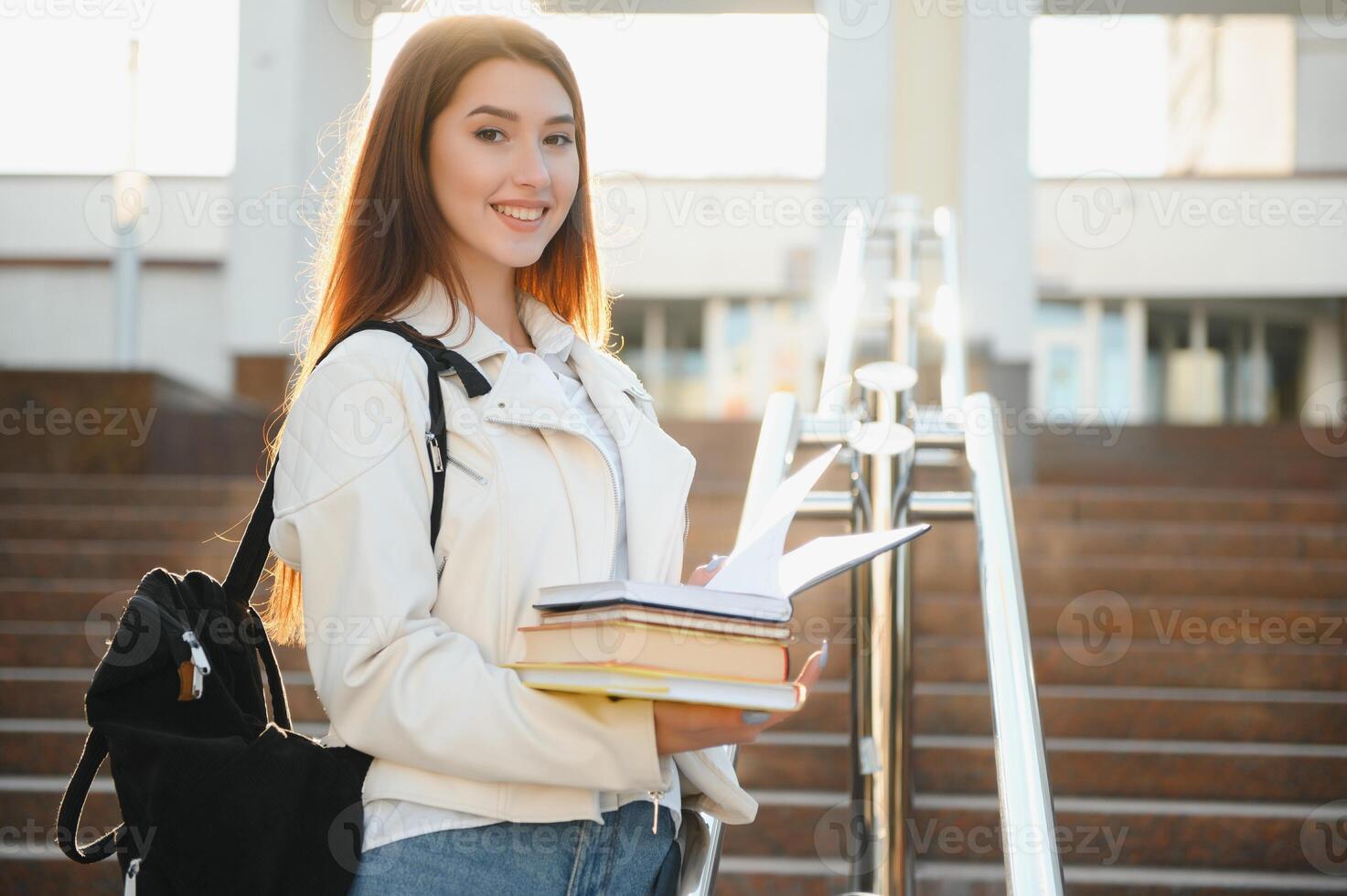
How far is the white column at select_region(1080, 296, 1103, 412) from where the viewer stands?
1702 centimetres

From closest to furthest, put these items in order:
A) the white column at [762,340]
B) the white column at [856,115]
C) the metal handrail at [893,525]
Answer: the metal handrail at [893,525] < the white column at [856,115] < the white column at [762,340]

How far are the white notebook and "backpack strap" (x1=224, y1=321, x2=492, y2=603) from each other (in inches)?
9.4

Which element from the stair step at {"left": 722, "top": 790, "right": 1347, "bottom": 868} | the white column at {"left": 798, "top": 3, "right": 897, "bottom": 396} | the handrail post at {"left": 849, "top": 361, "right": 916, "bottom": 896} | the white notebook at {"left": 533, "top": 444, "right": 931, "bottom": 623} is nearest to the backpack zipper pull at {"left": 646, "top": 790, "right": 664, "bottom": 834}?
the white notebook at {"left": 533, "top": 444, "right": 931, "bottom": 623}

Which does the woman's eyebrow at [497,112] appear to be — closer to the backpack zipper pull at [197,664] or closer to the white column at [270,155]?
the backpack zipper pull at [197,664]

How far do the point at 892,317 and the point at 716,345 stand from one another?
13.9 m

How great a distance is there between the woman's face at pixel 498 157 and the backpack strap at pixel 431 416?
0.52 ft

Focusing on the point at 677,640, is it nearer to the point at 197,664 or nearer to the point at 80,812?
the point at 197,664

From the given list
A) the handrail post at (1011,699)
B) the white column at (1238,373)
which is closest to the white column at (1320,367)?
the white column at (1238,373)

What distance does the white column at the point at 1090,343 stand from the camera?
55.8 ft

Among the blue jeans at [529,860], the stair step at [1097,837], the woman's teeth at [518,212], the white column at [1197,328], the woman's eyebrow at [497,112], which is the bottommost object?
the stair step at [1097,837]

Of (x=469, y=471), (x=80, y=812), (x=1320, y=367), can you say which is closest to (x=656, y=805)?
(x=469, y=471)

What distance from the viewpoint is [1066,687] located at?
14.0 ft

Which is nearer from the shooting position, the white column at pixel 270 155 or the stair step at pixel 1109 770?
the stair step at pixel 1109 770

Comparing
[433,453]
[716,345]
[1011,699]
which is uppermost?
[716,345]
